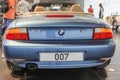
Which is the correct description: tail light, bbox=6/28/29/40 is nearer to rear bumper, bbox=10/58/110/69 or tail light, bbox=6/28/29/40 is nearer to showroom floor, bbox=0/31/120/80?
rear bumper, bbox=10/58/110/69

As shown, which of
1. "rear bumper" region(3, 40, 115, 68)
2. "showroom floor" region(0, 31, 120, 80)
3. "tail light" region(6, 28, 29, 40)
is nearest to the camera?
"rear bumper" region(3, 40, 115, 68)

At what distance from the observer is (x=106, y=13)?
27.0 m

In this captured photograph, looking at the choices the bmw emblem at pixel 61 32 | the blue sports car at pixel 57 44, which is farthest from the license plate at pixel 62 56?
the bmw emblem at pixel 61 32

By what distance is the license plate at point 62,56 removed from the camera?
4.12 metres

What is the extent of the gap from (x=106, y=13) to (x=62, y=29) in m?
23.2

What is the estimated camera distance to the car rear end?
4.12 m

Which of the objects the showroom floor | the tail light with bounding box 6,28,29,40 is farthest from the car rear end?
the showroom floor

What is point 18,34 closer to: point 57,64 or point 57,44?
point 57,44

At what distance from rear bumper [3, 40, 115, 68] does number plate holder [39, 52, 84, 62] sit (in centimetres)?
4

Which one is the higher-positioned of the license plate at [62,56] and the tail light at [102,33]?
the tail light at [102,33]

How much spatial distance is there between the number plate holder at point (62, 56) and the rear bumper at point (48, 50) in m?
0.04

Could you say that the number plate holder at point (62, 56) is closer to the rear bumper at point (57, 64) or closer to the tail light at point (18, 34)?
the rear bumper at point (57, 64)

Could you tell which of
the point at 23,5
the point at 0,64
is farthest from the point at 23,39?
the point at 23,5

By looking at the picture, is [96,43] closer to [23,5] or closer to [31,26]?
[31,26]
